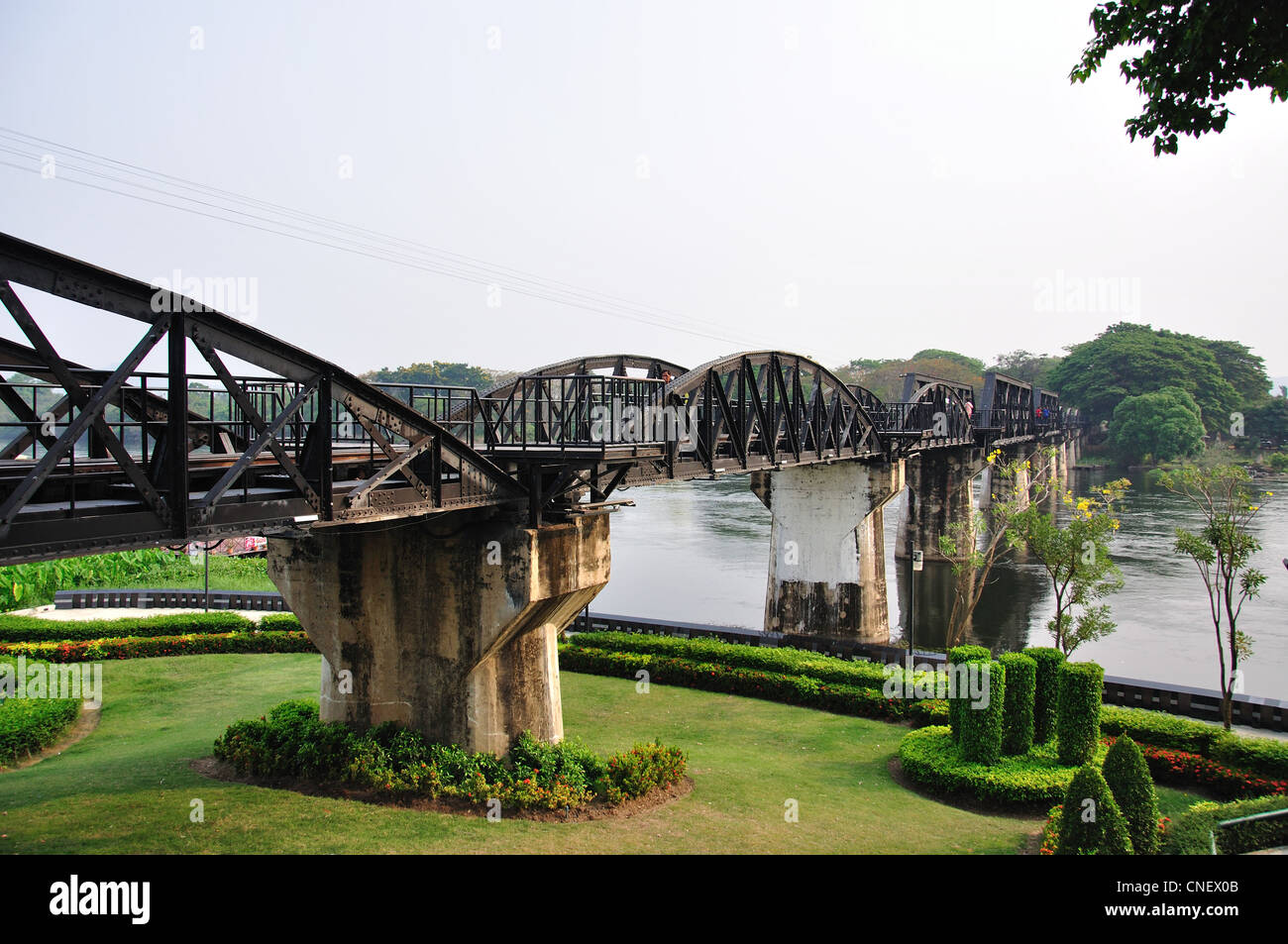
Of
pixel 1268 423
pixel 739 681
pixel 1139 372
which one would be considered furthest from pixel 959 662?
pixel 1268 423

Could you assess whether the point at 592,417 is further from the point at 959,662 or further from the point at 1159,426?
the point at 1159,426

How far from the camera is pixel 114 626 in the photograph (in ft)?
88.1

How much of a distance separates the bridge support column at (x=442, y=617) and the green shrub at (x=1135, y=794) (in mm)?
8460

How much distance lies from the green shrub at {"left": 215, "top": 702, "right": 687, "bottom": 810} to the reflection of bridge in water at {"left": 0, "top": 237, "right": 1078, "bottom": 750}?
53cm

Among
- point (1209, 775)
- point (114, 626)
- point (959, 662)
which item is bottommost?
point (1209, 775)

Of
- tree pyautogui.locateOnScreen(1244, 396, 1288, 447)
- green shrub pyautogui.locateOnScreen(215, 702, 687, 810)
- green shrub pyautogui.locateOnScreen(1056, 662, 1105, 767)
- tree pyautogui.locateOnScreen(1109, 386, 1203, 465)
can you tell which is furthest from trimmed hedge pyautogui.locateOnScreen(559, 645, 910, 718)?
tree pyautogui.locateOnScreen(1244, 396, 1288, 447)

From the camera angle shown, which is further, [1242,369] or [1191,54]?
[1242,369]

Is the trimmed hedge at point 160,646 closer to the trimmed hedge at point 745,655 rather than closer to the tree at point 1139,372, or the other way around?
the trimmed hedge at point 745,655

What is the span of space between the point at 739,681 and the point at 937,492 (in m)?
37.2

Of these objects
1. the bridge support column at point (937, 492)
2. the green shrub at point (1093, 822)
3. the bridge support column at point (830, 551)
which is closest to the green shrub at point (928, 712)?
the green shrub at point (1093, 822)

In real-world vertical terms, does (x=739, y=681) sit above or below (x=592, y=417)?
below
